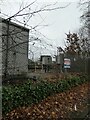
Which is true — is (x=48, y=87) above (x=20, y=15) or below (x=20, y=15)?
below

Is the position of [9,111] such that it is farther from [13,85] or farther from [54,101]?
[54,101]

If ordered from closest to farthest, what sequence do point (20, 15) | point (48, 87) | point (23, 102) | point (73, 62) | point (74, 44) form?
point (20, 15), point (23, 102), point (48, 87), point (73, 62), point (74, 44)

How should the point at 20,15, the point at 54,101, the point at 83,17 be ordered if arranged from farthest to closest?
the point at 83,17, the point at 54,101, the point at 20,15

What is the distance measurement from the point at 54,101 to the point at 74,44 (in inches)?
1876

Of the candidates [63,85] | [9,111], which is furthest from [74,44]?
[9,111]

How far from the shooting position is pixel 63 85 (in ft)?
53.7

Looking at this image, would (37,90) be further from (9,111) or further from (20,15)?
(20,15)

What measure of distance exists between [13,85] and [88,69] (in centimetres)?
2171

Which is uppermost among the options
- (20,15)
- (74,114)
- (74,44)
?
(74,44)

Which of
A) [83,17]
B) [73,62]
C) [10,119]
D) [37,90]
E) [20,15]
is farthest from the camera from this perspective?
[73,62]

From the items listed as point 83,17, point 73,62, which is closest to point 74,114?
point 83,17

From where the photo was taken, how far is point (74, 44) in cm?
5931

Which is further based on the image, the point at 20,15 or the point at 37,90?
the point at 37,90

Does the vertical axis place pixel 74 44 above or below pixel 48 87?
above
